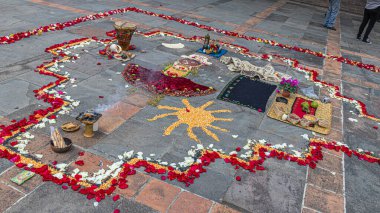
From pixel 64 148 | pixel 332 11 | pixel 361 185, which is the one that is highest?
pixel 332 11

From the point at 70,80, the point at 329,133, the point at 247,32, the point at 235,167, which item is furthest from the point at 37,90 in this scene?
the point at 247,32

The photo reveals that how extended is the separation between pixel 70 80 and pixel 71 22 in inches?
173

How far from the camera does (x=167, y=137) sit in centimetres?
515

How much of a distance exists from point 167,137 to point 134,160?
81 cm

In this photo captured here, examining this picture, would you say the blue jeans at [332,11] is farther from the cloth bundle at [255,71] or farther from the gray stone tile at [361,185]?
the gray stone tile at [361,185]

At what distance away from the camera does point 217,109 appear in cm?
624

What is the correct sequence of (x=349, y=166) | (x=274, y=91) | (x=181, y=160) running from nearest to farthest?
(x=181, y=160) → (x=349, y=166) → (x=274, y=91)

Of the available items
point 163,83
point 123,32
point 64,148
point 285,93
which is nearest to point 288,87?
point 285,93

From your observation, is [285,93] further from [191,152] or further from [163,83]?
[191,152]

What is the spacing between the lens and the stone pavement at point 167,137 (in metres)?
3.92

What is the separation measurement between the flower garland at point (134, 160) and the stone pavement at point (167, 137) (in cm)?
10

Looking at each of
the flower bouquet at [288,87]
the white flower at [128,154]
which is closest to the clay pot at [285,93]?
the flower bouquet at [288,87]

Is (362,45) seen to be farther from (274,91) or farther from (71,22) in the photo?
(71,22)

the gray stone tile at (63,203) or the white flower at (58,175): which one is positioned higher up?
the white flower at (58,175)
